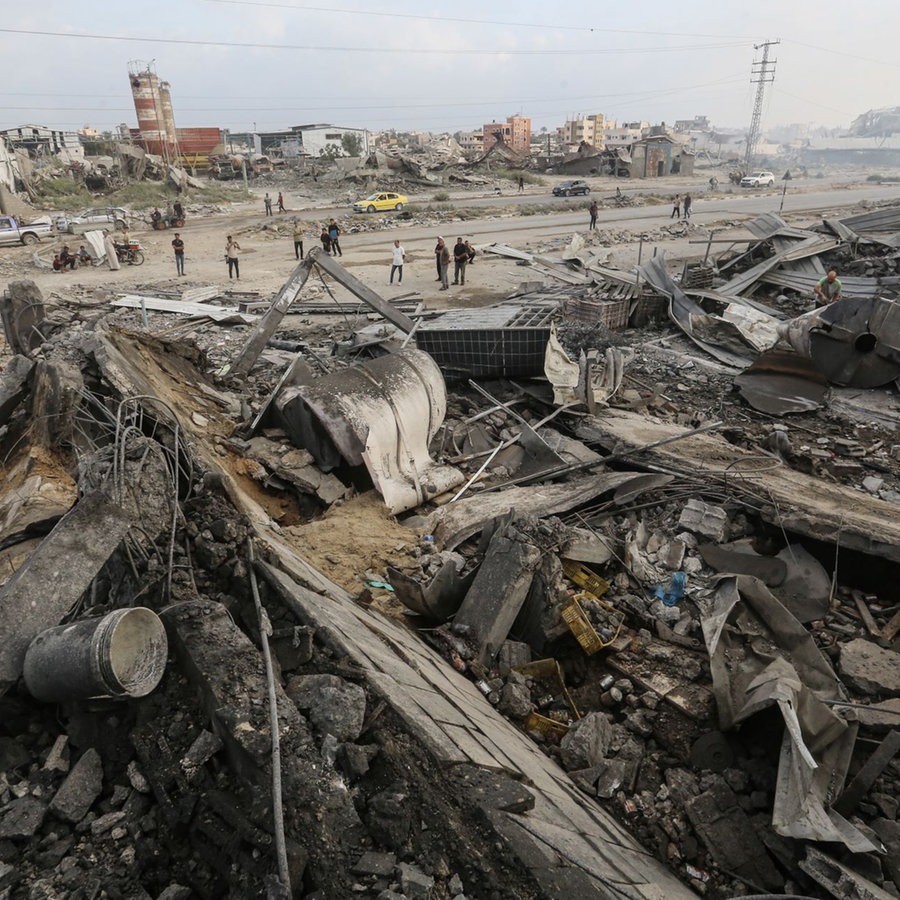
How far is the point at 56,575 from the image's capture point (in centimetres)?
305

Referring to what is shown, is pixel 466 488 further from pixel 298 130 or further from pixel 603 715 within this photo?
pixel 298 130

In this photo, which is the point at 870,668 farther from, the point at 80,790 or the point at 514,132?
the point at 514,132

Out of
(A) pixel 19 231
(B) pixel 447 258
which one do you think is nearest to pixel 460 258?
(B) pixel 447 258

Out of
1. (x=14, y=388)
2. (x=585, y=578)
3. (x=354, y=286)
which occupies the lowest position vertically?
(x=585, y=578)

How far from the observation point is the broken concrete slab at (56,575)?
2912 millimetres

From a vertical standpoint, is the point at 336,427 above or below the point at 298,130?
below

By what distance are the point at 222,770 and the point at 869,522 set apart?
534 centimetres

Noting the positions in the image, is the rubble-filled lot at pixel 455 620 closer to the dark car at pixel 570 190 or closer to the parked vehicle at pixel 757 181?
the dark car at pixel 570 190

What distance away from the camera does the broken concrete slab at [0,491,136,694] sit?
115 inches

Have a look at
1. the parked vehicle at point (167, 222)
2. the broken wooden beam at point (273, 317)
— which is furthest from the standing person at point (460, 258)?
the parked vehicle at point (167, 222)

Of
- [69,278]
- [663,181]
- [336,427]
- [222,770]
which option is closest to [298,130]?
[663,181]

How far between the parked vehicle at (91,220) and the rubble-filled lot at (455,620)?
21585 millimetres

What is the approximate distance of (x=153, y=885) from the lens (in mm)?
2322

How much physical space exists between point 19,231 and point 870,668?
27782 mm
